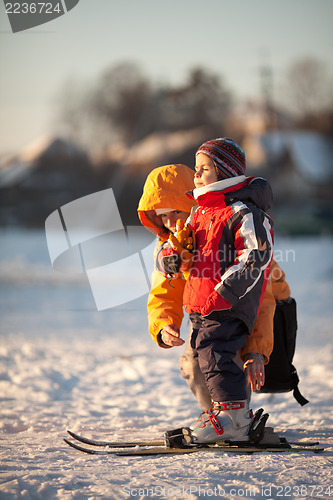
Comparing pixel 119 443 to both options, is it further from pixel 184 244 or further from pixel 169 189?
pixel 169 189

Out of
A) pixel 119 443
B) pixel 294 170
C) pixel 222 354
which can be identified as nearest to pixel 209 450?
pixel 222 354

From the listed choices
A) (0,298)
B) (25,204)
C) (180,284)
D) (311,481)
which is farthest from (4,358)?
(25,204)

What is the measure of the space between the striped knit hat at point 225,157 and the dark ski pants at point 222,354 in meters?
0.59

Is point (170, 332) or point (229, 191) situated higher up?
point (229, 191)

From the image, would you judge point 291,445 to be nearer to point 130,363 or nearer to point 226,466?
point 226,466

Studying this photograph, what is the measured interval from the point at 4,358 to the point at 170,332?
2753 millimetres

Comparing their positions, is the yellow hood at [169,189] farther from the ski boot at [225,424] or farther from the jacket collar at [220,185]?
the ski boot at [225,424]

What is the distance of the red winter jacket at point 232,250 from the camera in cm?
214

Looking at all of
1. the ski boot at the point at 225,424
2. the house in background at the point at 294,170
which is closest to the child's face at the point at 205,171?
the ski boot at the point at 225,424

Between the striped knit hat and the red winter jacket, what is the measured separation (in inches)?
2.3

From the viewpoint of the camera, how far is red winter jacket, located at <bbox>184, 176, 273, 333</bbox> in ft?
7.02

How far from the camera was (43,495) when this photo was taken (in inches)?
74.6

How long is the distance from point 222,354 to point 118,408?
4.70ft

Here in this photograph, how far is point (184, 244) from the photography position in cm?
229
